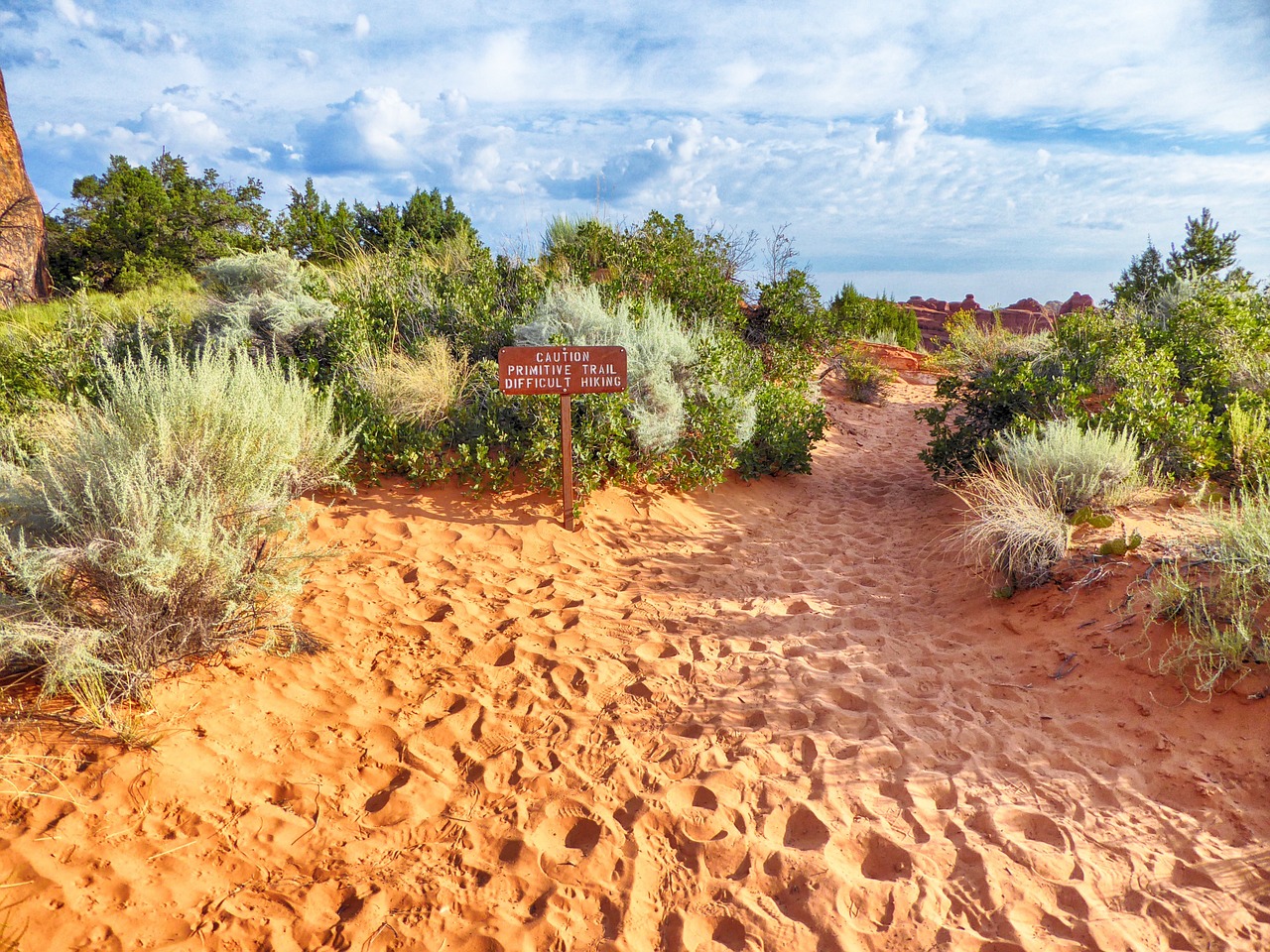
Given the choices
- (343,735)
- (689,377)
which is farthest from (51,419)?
(689,377)

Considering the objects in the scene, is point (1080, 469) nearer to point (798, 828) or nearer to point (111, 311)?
point (798, 828)

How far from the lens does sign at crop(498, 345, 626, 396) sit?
566 cm

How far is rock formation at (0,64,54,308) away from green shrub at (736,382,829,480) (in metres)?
12.5

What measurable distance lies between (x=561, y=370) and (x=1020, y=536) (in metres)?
3.62

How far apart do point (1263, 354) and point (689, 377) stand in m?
6.51

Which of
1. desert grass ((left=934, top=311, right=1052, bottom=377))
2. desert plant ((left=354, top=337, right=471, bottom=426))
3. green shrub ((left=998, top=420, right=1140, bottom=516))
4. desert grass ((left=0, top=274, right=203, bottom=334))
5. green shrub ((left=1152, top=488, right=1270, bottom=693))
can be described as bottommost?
green shrub ((left=1152, top=488, right=1270, bottom=693))

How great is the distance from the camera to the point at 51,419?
538 cm

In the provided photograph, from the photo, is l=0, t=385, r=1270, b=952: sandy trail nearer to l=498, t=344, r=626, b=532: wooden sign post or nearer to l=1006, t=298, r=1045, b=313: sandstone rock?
l=498, t=344, r=626, b=532: wooden sign post

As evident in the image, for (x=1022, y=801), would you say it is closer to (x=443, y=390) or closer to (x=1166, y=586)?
(x=1166, y=586)

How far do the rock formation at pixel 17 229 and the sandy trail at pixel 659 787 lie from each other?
1149 centimetres

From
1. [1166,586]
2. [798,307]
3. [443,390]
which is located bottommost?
[1166,586]

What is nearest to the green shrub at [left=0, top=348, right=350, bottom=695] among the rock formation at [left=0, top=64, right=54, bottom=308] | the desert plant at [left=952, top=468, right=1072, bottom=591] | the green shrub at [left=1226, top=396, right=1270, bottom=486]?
the desert plant at [left=952, top=468, right=1072, bottom=591]

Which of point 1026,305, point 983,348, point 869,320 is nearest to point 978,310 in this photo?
point 1026,305

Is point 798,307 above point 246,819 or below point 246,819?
above
